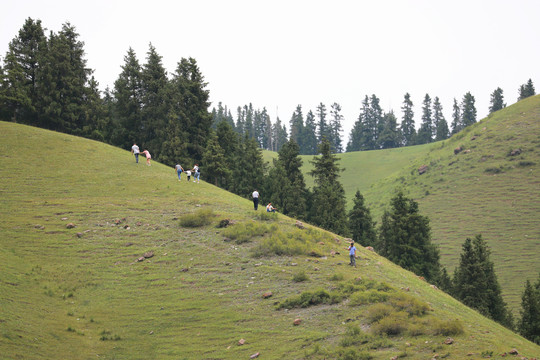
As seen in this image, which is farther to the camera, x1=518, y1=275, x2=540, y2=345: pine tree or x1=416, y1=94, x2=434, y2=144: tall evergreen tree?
x1=416, y1=94, x2=434, y2=144: tall evergreen tree

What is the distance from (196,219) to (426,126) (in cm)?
15166

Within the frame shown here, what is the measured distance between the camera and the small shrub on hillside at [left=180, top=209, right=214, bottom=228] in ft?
104

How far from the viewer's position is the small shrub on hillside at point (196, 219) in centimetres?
3156

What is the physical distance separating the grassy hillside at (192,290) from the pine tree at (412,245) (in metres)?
19.4

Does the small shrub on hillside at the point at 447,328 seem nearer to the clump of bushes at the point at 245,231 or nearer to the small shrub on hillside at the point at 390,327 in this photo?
the small shrub on hillside at the point at 390,327

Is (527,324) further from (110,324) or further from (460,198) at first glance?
(460,198)

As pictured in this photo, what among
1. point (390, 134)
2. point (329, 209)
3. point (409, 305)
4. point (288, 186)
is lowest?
point (409, 305)

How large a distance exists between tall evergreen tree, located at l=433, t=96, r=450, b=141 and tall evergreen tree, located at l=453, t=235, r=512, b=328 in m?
122

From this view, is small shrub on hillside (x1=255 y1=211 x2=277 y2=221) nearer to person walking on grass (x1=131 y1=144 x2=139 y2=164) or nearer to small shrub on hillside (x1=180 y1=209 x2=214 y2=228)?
small shrub on hillside (x1=180 y1=209 x2=214 y2=228)

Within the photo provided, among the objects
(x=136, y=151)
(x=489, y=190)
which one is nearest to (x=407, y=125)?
(x=489, y=190)

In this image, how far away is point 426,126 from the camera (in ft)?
546

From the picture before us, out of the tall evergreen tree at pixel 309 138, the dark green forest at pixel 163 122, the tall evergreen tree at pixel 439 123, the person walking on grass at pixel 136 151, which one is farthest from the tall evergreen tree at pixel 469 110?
the person walking on grass at pixel 136 151

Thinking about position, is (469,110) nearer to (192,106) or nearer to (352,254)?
(192,106)

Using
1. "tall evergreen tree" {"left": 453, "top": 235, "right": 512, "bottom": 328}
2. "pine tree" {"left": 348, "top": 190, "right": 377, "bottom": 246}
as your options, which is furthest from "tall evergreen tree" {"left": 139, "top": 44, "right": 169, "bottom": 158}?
"tall evergreen tree" {"left": 453, "top": 235, "right": 512, "bottom": 328}
